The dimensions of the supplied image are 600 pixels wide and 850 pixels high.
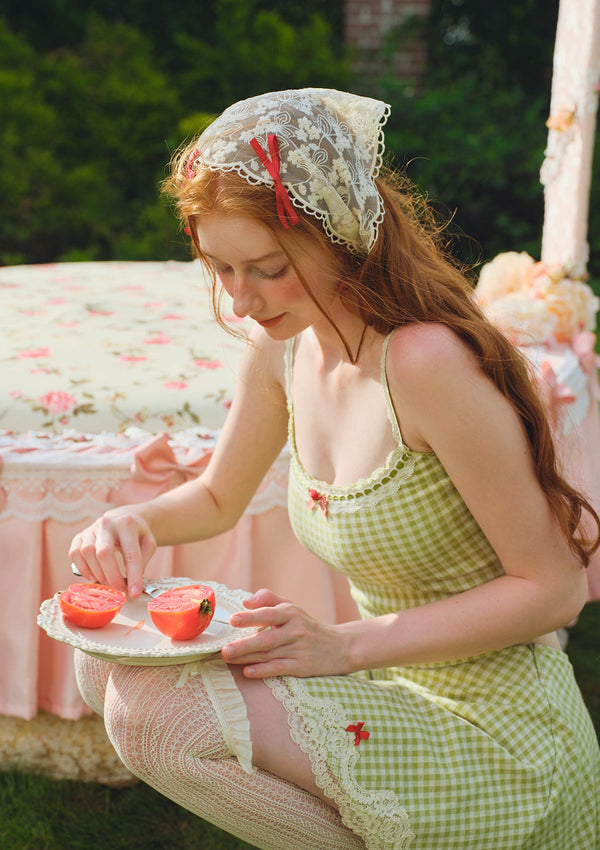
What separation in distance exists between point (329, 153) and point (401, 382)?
35 cm

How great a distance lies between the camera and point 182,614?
135 centimetres

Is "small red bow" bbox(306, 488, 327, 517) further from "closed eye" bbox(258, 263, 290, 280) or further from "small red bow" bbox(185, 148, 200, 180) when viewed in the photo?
"small red bow" bbox(185, 148, 200, 180)

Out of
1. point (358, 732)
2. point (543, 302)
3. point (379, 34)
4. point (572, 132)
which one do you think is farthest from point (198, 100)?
point (358, 732)

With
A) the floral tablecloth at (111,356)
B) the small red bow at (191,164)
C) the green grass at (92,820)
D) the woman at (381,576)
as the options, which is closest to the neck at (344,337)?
the woman at (381,576)

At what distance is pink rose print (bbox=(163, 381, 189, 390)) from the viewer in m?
2.34

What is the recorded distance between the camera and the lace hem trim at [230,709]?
51.3 inches

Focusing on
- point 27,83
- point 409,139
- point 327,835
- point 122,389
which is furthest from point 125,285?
point 409,139

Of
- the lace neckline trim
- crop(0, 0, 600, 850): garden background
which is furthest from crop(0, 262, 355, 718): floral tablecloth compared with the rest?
crop(0, 0, 600, 850): garden background

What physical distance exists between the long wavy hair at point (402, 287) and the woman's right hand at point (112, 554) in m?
0.48

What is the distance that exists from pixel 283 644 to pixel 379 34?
293 inches

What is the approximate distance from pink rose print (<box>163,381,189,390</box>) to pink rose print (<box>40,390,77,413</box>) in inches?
9.1

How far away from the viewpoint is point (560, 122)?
2.79 meters

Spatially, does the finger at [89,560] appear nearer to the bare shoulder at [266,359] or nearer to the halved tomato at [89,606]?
the halved tomato at [89,606]

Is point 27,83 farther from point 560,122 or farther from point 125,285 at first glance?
point 560,122
